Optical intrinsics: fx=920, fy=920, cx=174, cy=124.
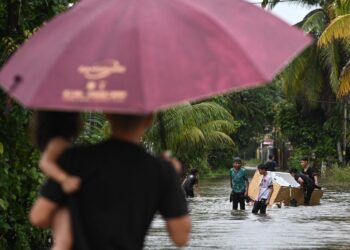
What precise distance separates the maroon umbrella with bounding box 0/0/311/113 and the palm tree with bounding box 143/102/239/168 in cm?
→ 2378

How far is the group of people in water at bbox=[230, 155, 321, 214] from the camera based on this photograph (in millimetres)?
20266

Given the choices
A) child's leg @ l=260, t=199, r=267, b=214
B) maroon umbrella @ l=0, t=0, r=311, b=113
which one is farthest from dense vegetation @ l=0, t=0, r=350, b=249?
child's leg @ l=260, t=199, r=267, b=214

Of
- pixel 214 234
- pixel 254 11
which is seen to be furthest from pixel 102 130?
pixel 254 11

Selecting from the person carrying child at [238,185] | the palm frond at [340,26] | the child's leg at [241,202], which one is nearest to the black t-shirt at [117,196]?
the person carrying child at [238,185]

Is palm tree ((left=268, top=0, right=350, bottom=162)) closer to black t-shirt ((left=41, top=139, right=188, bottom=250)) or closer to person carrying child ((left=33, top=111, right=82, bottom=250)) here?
person carrying child ((left=33, top=111, right=82, bottom=250))

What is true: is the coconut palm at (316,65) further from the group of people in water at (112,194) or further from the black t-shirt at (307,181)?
the group of people in water at (112,194)

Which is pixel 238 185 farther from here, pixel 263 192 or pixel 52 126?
pixel 52 126

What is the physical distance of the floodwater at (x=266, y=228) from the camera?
13.5m

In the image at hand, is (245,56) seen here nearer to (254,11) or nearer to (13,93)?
(254,11)

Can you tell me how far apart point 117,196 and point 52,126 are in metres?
0.53

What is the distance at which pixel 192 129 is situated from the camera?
108 feet

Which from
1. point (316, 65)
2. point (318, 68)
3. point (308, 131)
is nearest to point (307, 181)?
point (316, 65)

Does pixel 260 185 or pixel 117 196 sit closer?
pixel 117 196

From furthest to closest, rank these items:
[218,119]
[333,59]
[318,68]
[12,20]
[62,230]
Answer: [318,68] → [333,59] → [218,119] → [12,20] → [62,230]
